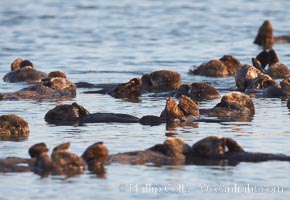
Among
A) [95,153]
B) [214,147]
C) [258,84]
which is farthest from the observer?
[258,84]

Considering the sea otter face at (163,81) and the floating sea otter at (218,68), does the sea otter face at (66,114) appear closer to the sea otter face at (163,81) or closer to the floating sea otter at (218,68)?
the sea otter face at (163,81)

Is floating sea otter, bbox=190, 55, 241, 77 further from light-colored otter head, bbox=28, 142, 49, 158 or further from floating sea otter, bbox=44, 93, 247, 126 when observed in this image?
light-colored otter head, bbox=28, 142, 49, 158

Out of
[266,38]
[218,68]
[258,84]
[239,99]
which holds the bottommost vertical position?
[239,99]

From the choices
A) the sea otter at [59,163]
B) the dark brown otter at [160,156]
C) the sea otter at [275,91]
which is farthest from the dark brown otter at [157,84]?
the sea otter at [59,163]

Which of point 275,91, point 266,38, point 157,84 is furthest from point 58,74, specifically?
point 266,38

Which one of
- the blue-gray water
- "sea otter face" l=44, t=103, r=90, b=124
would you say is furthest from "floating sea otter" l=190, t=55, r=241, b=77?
"sea otter face" l=44, t=103, r=90, b=124

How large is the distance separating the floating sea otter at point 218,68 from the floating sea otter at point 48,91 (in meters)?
3.77

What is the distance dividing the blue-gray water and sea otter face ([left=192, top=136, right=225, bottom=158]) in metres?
0.25

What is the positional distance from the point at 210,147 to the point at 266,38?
16.9m

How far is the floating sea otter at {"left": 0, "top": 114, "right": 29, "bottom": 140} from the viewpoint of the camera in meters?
12.8

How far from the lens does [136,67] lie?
890 inches

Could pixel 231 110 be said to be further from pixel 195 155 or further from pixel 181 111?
pixel 195 155

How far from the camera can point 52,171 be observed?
10.6 meters

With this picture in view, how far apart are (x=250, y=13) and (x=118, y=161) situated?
27.2 meters
